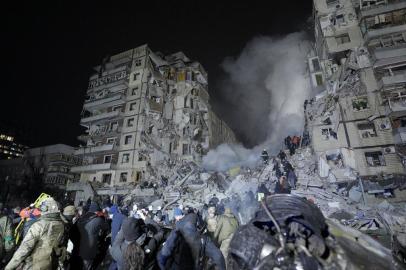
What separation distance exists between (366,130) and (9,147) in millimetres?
131382

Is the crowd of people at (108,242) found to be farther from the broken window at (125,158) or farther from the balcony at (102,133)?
the balcony at (102,133)

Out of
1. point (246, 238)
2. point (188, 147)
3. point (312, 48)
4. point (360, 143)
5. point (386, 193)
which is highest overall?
point (312, 48)

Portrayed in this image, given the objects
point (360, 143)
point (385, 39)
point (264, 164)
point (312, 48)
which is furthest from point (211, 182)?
point (312, 48)

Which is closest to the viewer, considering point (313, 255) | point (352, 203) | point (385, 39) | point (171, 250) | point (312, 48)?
point (313, 255)

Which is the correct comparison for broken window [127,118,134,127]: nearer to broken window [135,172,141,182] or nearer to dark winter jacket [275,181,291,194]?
broken window [135,172,141,182]

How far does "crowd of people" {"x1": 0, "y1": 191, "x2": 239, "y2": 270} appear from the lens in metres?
4.00

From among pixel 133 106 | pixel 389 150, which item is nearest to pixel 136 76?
pixel 133 106

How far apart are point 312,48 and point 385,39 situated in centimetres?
1664

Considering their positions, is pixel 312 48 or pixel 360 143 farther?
pixel 312 48

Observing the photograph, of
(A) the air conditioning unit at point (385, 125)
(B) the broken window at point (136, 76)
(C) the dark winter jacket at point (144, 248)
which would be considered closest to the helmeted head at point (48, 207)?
(C) the dark winter jacket at point (144, 248)

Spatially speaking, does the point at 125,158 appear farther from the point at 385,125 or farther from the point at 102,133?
the point at 385,125

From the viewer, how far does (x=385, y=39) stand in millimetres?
26844

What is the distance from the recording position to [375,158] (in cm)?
2433

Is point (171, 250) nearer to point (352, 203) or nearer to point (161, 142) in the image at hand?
point (352, 203)
